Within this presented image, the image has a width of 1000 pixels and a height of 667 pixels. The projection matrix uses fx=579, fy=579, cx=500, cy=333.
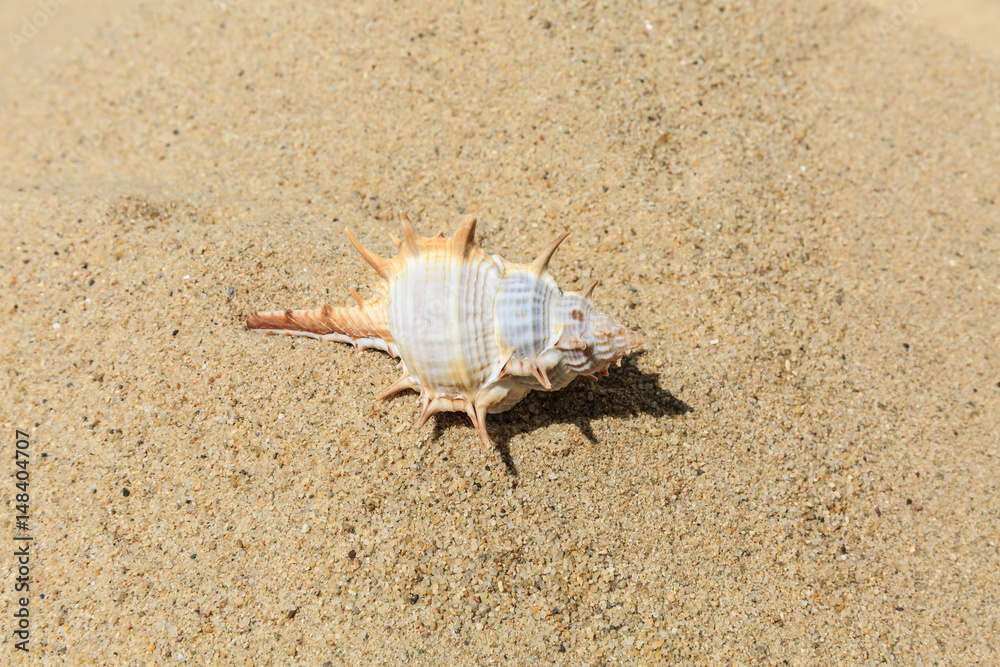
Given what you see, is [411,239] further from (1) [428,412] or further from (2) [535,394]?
(2) [535,394]

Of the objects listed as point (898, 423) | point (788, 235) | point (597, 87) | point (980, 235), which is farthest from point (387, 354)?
point (980, 235)

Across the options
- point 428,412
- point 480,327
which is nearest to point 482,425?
point 428,412

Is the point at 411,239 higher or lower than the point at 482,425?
higher

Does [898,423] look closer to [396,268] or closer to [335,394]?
[396,268]

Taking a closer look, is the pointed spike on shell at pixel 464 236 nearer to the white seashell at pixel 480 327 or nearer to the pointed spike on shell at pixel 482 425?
the white seashell at pixel 480 327

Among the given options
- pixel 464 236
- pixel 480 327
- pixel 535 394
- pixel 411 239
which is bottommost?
pixel 535 394

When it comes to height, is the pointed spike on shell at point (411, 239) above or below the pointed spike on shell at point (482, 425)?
above

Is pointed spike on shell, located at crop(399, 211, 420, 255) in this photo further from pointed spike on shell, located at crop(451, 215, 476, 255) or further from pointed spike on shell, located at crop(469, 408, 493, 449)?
pointed spike on shell, located at crop(469, 408, 493, 449)

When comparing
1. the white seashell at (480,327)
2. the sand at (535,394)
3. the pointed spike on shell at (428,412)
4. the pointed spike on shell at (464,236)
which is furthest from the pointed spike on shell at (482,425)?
the pointed spike on shell at (464,236)
